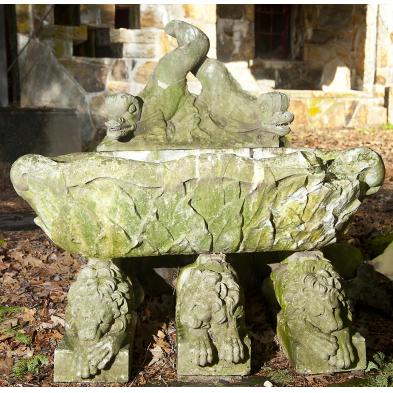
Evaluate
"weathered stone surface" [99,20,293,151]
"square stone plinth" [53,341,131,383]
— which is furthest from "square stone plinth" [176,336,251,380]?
"weathered stone surface" [99,20,293,151]

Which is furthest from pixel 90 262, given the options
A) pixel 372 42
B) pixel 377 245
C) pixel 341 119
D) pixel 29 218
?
pixel 372 42

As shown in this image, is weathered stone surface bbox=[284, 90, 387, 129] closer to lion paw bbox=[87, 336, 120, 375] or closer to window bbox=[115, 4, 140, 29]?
window bbox=[115, 4, 140, 29]

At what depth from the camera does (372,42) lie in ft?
33.0

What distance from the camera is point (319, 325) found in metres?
2.86

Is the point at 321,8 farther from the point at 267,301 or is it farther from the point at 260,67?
the point at 267,301

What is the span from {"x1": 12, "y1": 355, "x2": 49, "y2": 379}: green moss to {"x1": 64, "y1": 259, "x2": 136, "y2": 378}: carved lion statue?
26 centimetres

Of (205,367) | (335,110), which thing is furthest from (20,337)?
(335,110)

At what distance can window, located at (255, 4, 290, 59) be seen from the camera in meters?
12.4

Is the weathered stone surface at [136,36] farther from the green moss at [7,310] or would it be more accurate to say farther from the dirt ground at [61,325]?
the green moss at [7,310]

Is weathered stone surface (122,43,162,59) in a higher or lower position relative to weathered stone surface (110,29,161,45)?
lower

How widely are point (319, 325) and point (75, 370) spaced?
3.64 feet

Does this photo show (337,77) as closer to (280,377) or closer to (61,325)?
(61,325)

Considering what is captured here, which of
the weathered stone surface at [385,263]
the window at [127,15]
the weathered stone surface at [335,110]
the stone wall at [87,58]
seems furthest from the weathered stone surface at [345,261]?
the window at [127,15]

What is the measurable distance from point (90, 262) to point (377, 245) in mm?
2388
